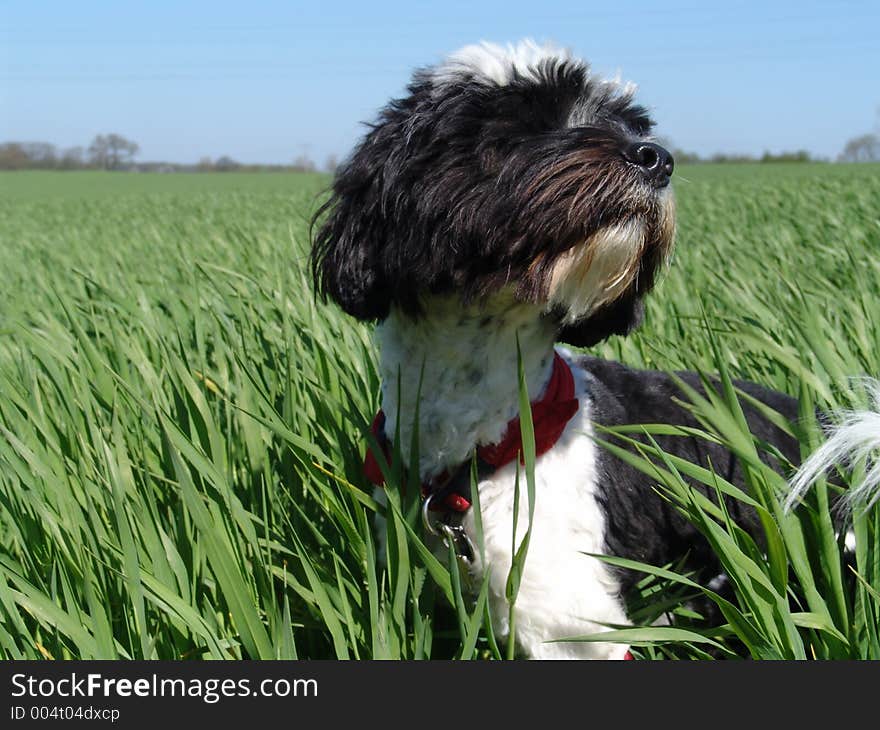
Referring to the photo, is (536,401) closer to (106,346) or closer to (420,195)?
(420,195)

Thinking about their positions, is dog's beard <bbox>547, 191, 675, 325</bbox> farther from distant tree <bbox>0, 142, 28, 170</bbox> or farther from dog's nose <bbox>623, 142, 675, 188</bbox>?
distant tree <bbox>0, 142, 28, 170</bbox>

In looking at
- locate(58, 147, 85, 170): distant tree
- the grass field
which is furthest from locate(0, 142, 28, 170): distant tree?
the grass field

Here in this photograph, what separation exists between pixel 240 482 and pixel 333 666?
847 millimetres

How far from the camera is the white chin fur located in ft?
5.91

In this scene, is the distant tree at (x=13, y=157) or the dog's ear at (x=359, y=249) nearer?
the dog's ear at (x=359, y=249)

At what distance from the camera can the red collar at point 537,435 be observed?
1.89 metres

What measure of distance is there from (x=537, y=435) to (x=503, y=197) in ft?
1.65

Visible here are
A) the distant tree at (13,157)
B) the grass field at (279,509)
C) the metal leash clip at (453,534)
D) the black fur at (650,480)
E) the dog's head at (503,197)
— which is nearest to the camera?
the grass field at (279,509)

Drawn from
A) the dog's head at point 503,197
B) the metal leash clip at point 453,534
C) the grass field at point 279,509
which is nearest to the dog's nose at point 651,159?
the dog's head at point 503,197

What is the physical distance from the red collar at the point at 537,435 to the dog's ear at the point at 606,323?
0.18 m

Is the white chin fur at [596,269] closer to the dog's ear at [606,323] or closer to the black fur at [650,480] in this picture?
the dog's ear at [606,323]

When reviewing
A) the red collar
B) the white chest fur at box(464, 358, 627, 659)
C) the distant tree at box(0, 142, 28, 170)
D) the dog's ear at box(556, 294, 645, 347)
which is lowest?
the white chest fur at box(464, 358, 627, 659)

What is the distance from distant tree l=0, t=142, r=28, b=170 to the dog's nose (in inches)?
2547

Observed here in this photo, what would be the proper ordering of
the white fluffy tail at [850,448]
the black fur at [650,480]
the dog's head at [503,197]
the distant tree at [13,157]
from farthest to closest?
the distant tree at [13,157] → the black fur at [650,480] → the dog's head at [503,197] → the white fluffy tail at [850,448]
